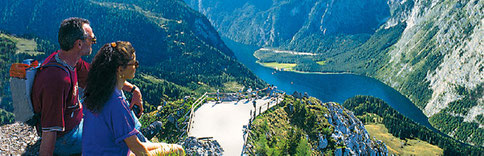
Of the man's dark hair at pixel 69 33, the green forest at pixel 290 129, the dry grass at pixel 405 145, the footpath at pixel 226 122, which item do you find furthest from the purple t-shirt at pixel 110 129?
the dry grass at pixel 405 145

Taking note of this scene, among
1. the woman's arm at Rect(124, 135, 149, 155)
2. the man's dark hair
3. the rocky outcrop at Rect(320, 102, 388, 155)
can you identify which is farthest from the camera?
the rocky outcrop at Rect(320, 102, 388, 155)

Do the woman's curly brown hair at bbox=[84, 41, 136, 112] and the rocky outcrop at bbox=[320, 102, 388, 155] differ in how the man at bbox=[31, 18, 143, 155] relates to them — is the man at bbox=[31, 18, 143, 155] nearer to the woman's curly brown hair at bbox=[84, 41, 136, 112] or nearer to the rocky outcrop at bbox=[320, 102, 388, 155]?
the woman's curly brown hair at bbox=[84, 41, 136, 112]

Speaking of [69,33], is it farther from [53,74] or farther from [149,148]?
[149,148]

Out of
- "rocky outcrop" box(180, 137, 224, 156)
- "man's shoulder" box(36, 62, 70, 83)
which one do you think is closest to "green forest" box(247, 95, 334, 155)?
"rocky outcrop" box(180, 137, 224, 156)

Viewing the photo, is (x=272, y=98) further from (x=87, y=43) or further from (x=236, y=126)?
(x=87, y=43)

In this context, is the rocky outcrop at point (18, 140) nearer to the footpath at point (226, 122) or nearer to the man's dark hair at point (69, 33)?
the man's dark hair at point (69, 33)

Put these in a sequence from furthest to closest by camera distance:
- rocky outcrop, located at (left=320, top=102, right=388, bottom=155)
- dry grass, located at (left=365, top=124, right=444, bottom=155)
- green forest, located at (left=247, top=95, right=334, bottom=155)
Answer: dry grass, located at (left=365, top=124, right=444, bottom=155) → rocky outcrop, located at (left=320, top=102, right=388, bottom=155) → green forest, located at (left=247, top=95, right=334, bottom=155)

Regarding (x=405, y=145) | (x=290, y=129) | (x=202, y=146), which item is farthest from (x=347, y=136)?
(x=405, y=145)
